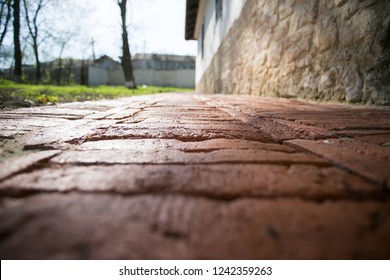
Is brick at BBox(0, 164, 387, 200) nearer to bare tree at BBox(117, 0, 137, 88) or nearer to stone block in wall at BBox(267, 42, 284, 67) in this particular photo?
stone block in wall at BBox(267, 42, 284, 67)

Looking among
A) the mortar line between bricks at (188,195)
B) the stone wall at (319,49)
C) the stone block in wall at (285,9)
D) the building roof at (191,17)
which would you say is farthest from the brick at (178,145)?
the building roof at (191,17)

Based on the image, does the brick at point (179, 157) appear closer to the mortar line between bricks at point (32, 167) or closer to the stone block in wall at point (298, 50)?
the mortar line between bricks at point (32, 167)

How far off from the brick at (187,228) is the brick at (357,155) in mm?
153

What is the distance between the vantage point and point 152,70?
3559cm

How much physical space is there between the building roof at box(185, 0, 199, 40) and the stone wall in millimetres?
8668

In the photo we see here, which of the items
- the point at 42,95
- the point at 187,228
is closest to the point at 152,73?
the point at 42,95

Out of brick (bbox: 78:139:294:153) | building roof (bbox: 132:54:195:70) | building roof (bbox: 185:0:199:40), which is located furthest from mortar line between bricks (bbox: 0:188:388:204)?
building roof (bbox: 132:54:195:70)

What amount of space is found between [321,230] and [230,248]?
6.5 inches

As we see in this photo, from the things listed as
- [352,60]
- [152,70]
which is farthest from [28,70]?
[352,60]

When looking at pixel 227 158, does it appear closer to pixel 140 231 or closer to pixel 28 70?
pixel 140 231

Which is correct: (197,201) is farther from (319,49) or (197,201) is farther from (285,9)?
(285,9)

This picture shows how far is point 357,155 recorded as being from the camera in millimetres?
818

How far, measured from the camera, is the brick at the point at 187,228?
0.40 meters

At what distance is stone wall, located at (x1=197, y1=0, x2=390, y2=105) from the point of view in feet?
6.52
